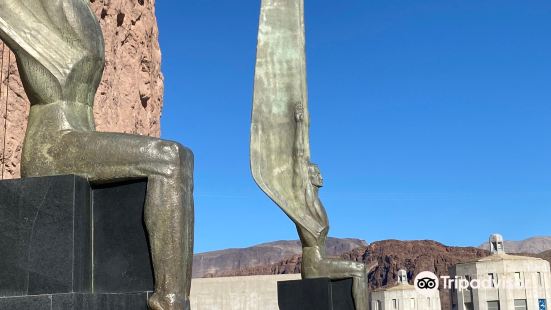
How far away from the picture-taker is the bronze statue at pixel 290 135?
746 centimetres

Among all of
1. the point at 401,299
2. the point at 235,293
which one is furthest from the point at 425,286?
the point at 235,293

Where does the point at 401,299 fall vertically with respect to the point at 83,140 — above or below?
below

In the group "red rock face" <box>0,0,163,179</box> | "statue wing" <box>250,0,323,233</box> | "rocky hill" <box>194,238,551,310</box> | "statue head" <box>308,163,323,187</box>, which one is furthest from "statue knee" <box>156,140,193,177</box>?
"rocky hill" <box>194,238,551,310</box>

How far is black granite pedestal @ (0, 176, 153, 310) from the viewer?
7.93ft

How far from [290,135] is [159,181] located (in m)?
5.20

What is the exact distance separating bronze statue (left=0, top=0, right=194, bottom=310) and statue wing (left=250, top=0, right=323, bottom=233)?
4604 mm

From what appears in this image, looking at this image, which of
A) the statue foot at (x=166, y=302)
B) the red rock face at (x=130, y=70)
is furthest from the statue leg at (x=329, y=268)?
the statue foot at (x=166, y=302)

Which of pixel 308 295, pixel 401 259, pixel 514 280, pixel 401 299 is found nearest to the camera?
pixel 308 295

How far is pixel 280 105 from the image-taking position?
755cm

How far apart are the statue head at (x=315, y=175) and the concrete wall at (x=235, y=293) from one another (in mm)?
5819

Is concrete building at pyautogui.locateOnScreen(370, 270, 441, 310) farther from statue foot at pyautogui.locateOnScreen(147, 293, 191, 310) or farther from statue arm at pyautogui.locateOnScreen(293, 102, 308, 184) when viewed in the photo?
statue foot at pyautogui.locateOnScreen(147, 293, 191, 310)

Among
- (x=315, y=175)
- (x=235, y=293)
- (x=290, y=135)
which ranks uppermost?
(x=290, y=135)

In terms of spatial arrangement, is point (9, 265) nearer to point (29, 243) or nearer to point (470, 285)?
point (29, 243)

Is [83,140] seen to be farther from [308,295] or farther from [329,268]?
[329,268]
